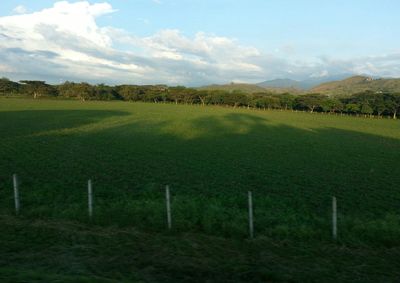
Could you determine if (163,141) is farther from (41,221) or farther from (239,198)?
(41,221)

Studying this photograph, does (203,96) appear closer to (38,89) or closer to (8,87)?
(38,89)

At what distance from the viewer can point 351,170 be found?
24.3 metres

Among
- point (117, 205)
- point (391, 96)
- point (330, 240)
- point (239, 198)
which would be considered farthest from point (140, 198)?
point (391, 96)

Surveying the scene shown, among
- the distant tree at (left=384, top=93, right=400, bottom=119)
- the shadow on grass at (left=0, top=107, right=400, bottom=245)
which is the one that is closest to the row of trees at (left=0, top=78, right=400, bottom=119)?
the distant tree at (left=384, top=93, right=400, bottom=119)

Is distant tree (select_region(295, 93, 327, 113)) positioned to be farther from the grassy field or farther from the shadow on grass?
the grassy field

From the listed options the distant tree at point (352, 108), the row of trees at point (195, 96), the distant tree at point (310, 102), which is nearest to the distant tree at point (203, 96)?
the row of trees at point (195, 96)

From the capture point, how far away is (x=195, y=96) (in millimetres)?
169750

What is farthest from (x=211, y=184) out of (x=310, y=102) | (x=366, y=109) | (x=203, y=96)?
(x=203, y=96)

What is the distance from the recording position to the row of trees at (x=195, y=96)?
451 ft

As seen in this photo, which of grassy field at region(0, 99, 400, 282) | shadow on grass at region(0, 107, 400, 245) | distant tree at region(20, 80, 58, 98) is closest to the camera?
grassy field at region(0, 99, 400, 282)

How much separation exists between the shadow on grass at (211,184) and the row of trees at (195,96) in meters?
108

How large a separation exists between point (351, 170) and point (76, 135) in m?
26.5

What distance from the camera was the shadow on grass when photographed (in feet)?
39.7

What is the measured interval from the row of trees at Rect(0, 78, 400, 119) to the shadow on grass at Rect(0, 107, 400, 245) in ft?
354
